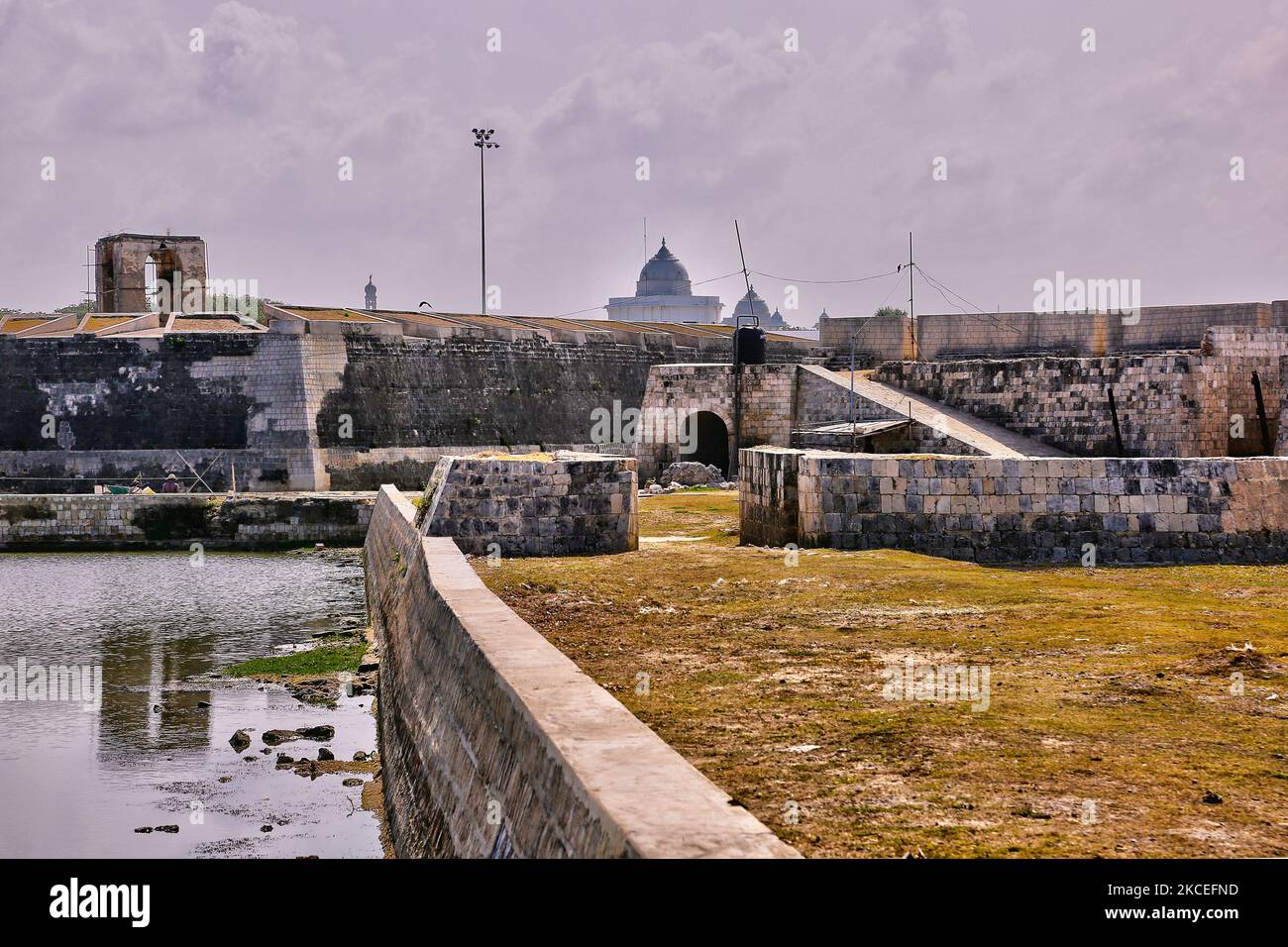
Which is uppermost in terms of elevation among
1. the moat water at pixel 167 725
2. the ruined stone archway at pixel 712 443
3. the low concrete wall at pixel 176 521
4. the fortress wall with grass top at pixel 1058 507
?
the ruined stone archway at pixel 712 443

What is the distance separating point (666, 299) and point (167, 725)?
403 feet

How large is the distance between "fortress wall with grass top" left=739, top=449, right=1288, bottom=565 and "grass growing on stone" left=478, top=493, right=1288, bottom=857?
582 mm

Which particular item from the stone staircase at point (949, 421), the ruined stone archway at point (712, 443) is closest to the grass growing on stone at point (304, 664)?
the stone staircase at point (949, 421)

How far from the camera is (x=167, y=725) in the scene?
14266 mm

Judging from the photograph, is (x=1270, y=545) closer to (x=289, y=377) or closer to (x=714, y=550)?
(x=714, y=550)

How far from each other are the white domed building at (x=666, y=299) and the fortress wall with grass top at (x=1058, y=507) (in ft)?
393

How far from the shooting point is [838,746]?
20.9ft

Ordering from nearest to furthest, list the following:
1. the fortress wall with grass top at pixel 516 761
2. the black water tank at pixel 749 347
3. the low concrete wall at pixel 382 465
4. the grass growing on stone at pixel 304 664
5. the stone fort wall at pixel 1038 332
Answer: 1. the fortress wall with grass top at pixel 516 761
2. the grass growing on stone at pixel 304 664
3. the stone fort wall at pixel 1038 332
4. the black water tank at pixel 749 347
5. the low concrete wall at pixel 382 465

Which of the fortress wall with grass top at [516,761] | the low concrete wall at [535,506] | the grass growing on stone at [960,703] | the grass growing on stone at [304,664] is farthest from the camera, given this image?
the grass growing on stone at [304,664]

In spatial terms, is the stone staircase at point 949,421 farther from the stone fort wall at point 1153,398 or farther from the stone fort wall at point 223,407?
the stone fort wall at point 223,407

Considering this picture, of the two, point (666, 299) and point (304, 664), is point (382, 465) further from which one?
point (666, 299)

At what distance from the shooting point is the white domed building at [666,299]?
13438 cm
